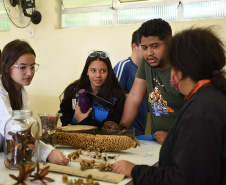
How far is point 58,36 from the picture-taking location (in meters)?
3.62

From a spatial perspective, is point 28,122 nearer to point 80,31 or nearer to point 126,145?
point 126,145

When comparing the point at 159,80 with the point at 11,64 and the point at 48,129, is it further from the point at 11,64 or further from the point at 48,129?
the point at 11,64

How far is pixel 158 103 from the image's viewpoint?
1729 millimetres

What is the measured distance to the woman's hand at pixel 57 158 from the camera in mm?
1101

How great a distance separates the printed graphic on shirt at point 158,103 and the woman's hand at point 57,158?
798 millimetres

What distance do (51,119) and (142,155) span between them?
0.49m

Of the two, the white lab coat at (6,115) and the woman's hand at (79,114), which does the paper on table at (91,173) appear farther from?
the woman's hand at (79,114)

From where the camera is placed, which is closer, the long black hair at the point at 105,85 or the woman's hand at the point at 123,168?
the woman's hand at the point at 123,168

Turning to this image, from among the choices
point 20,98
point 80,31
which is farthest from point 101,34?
point 20,98

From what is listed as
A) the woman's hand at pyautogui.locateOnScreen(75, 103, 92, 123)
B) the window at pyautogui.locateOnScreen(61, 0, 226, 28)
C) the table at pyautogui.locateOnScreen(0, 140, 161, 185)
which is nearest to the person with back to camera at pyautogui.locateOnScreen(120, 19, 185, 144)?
the table at pyautogui.locateOnScreen(0, 140, 161, 185)

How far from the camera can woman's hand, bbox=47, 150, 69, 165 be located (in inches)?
43.3

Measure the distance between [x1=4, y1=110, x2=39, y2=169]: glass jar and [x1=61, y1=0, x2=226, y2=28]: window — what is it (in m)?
2.42

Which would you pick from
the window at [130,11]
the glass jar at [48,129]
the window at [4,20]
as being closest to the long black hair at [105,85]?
the glass jar at [48,129]

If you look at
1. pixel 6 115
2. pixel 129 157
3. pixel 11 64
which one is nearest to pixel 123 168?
pixel 129 157
